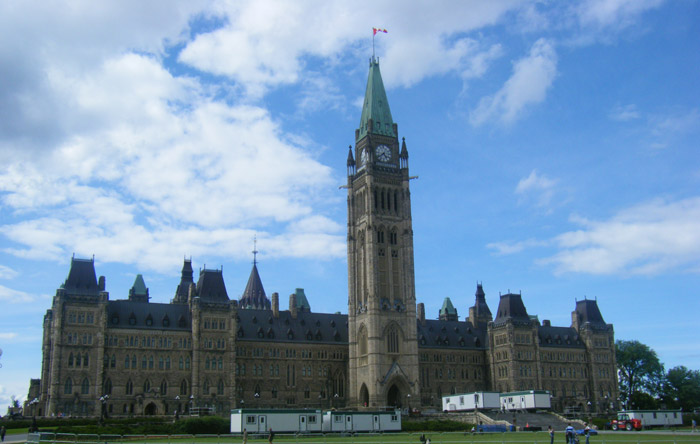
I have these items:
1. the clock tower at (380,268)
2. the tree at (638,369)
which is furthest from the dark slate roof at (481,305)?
the clock tower at (380,268)

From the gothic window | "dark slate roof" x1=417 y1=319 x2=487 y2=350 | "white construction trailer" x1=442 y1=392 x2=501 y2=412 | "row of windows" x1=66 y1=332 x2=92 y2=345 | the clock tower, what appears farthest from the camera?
"dark slate roof" x1=417 y1=319 x2=487 y2=350

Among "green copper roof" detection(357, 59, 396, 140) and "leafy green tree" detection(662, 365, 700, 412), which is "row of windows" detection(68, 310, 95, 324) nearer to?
"green copper roof" detection(357, 59, 396, 140)

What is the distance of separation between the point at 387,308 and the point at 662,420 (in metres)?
43.3

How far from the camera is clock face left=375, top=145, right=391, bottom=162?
130 m

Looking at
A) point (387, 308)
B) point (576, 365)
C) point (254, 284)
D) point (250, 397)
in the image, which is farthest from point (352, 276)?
point (576, 365)

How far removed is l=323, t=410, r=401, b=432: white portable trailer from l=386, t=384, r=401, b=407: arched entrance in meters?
32.9

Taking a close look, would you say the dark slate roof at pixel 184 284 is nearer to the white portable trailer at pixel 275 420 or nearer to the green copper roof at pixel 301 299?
the green copper roof at pixel 301 299

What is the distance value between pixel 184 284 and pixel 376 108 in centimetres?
4630

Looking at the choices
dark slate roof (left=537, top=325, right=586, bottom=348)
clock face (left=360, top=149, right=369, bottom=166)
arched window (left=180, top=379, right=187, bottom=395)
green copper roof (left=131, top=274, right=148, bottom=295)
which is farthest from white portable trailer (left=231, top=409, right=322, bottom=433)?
dark slate roof (left=537, top=325, right=586, bottom=348)

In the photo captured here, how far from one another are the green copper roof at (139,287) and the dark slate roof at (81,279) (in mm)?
33824

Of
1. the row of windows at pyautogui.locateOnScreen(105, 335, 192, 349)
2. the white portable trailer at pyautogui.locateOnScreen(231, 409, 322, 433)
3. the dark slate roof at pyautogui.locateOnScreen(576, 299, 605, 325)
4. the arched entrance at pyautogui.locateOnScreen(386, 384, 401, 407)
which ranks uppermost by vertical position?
the dark slate roof at pyautogui.locateOnScreen(576, 299, 605, 325)

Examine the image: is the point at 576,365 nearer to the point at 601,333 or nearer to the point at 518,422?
the point at 601,333

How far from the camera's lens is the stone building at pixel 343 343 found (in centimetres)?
10288

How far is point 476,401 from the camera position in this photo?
105750mm
